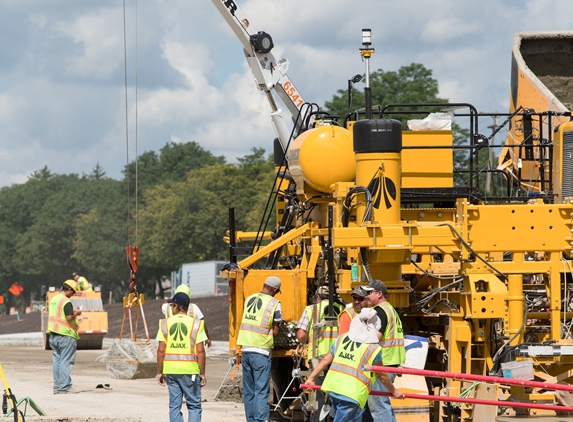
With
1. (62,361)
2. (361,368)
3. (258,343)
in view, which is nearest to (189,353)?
(258,343)

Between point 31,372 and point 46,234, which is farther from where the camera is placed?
point 46,234

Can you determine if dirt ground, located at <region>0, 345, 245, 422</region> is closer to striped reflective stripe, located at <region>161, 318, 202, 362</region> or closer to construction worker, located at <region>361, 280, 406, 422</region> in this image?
striped reflective stripe, located at <region>161, 318, 202, 362</region>

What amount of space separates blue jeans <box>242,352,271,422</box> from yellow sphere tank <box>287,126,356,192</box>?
2.56 m

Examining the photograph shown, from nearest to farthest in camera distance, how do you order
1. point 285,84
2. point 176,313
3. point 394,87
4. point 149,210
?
1. point 176,313
2. point 285,84
3. point 394,87
4. point 149,210

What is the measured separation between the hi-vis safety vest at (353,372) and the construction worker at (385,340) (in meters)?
0.65

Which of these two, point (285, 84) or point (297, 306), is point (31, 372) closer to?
point (285, 84)

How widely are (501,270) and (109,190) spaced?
96.1 meters

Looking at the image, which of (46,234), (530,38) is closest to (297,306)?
(530,38)

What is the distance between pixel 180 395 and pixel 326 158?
3.70 meters

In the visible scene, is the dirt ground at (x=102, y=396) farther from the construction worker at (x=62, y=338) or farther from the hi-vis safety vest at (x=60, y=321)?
the hi-vis safety vest at (x=60, y=321)

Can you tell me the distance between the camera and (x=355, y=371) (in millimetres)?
7891

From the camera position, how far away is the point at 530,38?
629 inches

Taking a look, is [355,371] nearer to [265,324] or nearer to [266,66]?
[265,324]

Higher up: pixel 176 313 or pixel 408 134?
pixel 408 134
